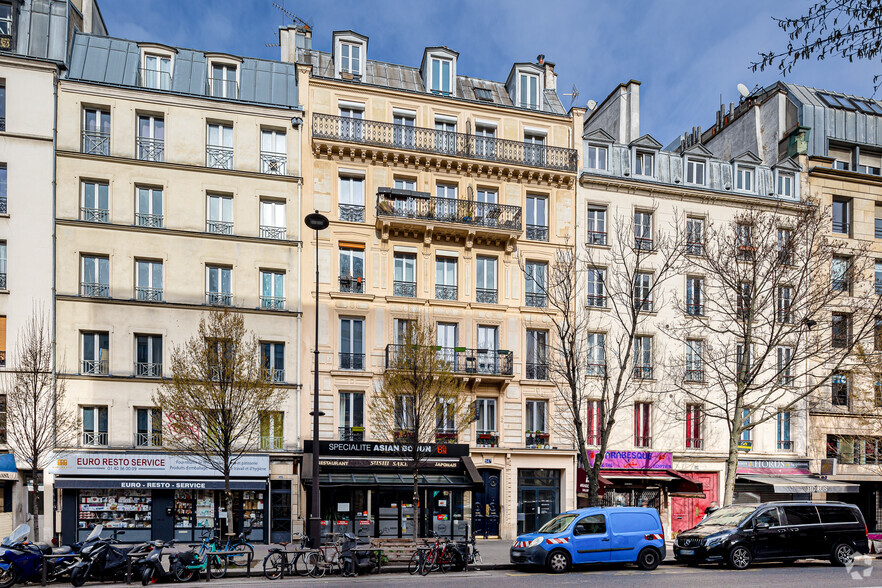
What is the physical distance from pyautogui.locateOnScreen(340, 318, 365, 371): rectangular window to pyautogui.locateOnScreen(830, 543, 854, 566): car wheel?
15.1 meters

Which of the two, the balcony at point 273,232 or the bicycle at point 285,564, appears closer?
the bicycle at point 285,564

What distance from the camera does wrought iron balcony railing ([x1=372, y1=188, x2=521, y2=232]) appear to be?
93.0ft

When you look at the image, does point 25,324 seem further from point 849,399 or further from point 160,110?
point 849,399

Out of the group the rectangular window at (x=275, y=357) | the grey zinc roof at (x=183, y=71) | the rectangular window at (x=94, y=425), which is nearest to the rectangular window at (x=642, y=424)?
the rectangular window at (x=275, y=357)

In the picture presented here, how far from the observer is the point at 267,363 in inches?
1052

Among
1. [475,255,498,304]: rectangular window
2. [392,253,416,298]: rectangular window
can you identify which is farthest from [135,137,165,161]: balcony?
[475,255,498,304]: rectangular window

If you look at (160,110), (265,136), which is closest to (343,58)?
(265,136)

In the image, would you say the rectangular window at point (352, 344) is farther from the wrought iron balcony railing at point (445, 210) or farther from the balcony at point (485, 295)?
the balcony at point (485, 295)

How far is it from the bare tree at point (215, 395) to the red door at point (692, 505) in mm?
15623

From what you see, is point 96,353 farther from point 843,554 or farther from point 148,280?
point 843,554

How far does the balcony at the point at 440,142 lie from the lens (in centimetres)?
2827

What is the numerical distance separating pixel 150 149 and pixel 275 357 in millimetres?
8013

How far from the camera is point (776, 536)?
19.6m

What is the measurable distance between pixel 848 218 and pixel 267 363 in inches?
Result: 961
